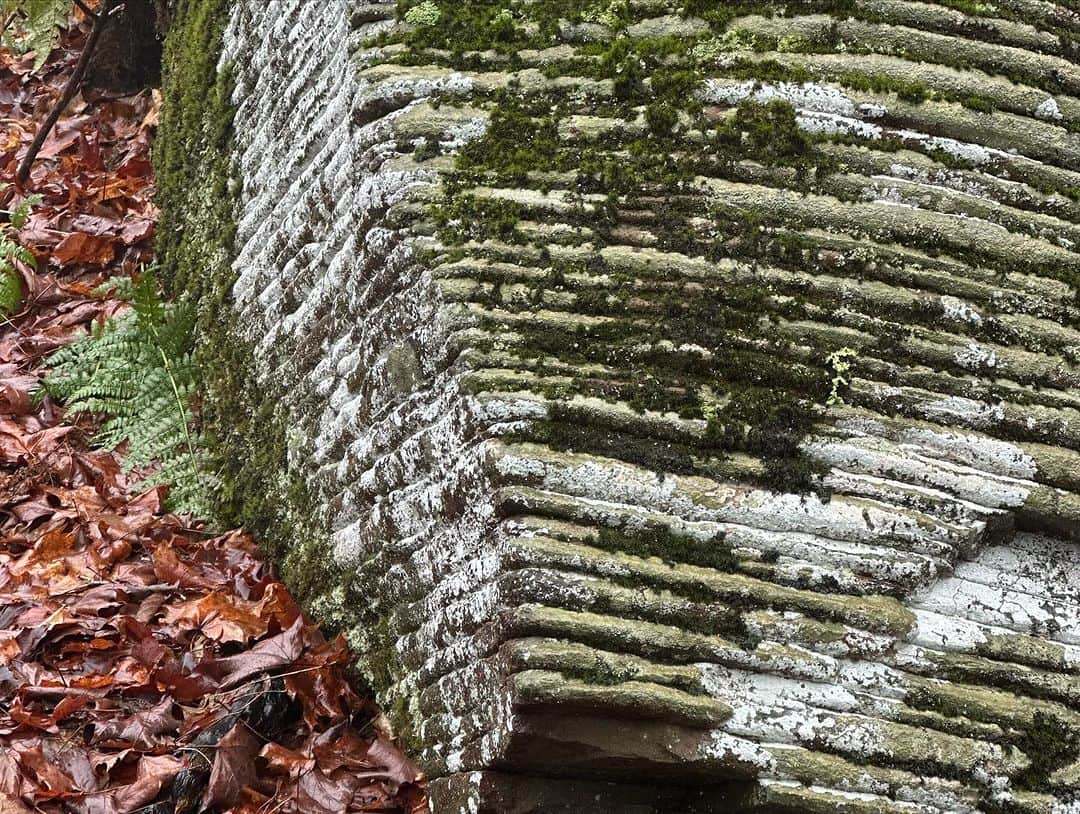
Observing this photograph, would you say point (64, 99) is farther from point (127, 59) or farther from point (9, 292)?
point (9, 292)

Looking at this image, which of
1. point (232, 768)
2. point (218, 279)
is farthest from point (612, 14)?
point (232, 768)

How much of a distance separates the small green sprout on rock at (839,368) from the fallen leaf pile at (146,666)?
63.4 inches

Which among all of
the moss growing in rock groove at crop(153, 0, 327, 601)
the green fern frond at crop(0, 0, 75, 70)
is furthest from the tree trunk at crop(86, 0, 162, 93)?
the moss growing in rock groove at crop(153, 0, 327, 601)

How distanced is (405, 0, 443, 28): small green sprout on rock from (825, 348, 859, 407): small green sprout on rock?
1.67 metres

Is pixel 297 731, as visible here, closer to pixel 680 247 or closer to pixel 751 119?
pixel 680 247

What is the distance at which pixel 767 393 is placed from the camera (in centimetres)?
274

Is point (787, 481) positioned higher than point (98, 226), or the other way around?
point (787, 481)

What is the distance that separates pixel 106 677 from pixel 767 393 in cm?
225

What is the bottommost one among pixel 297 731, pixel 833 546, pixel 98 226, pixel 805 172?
pixel 297 731

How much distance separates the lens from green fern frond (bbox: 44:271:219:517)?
14.9 feet

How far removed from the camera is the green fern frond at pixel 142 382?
4527 mm

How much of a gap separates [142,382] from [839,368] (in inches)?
127

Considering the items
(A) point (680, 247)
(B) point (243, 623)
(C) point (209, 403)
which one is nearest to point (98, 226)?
(C) point (209, 403)

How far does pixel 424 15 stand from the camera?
3.38 m
